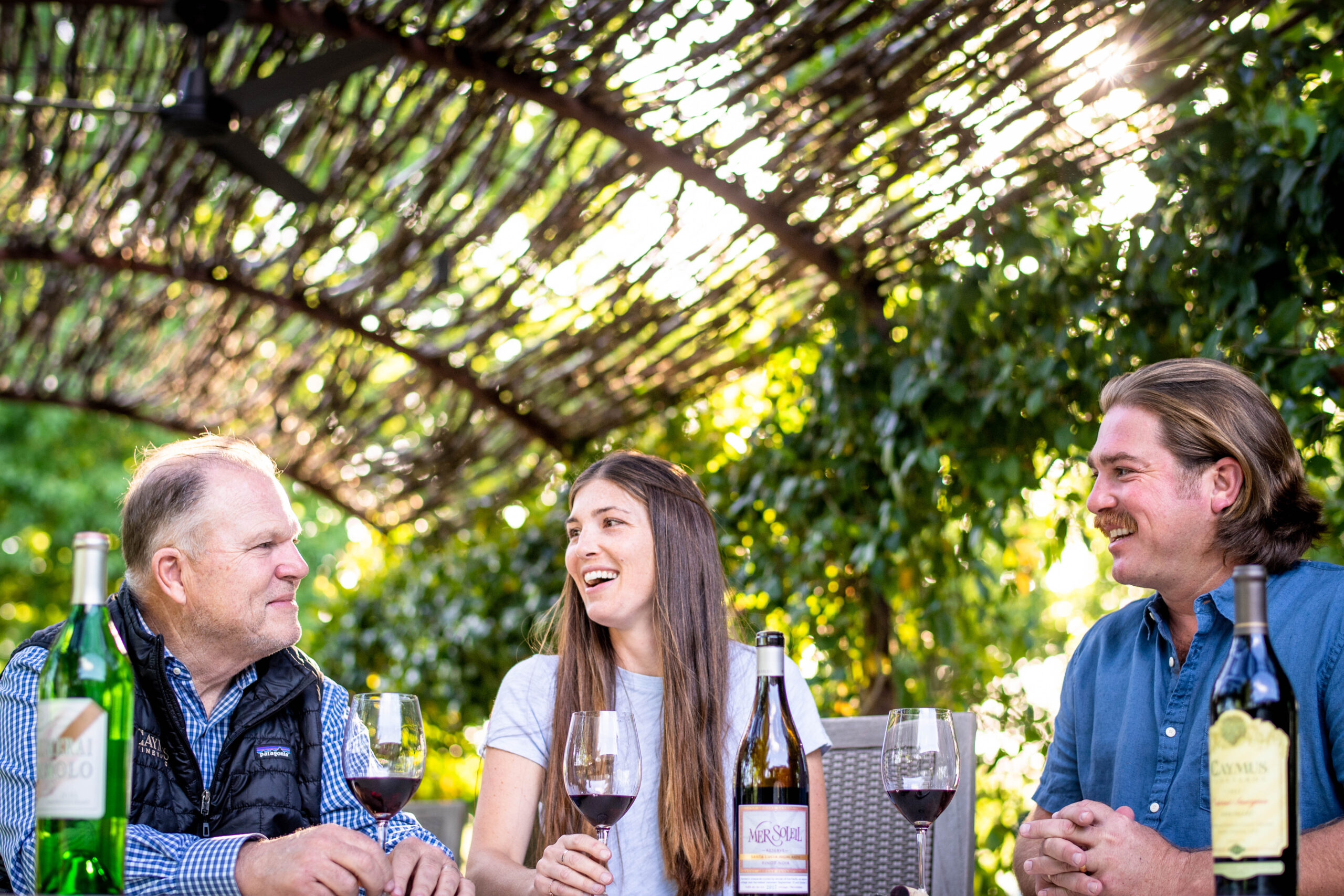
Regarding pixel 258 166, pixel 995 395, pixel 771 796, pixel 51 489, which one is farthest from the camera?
pixel 51 489

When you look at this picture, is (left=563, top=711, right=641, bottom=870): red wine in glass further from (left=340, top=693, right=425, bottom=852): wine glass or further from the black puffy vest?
the black puffy vest

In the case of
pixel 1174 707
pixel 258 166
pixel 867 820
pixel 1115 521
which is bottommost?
pixel 867 820

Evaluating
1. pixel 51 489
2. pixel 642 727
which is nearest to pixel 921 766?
pixel 642 727

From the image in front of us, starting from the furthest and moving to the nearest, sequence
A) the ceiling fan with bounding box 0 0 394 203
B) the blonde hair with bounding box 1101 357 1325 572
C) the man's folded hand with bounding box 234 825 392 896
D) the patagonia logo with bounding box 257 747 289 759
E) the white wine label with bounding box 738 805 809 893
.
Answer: the ceiling fan with bounding box 0 0 394 203 → the patagonia logo with bounding box 257 747 289 759 → the blonde hair with bounding box 1101 357 1325 572 → the man's folded hand with bounding box 234 825 392 896 → the white wine label with bounding box 738 805 809 893

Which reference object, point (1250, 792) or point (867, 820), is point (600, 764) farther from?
point (867, 820)

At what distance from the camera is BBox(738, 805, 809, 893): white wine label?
58.5 inches

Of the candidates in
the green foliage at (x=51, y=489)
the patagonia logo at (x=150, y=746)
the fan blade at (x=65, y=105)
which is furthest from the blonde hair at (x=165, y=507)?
the green foliage at (x=51, y=489)

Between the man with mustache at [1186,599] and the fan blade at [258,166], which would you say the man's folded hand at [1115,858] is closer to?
the man with mustache at [1186,599]

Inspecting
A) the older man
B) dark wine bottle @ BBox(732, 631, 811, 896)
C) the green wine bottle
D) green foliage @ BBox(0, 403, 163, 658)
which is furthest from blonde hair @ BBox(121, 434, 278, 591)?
green foliage @ BBox(0, 403, 163, 658)

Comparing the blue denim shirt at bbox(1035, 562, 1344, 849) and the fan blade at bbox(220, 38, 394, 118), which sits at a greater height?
the fan blade at bbox(220, 38, 394, 118)

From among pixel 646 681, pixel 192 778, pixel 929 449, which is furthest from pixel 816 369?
pixel 192 778

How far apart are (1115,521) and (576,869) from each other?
38.3 inches

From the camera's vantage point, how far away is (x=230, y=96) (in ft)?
11.3

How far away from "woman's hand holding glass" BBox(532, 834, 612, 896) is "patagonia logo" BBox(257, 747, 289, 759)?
25.5 inches
